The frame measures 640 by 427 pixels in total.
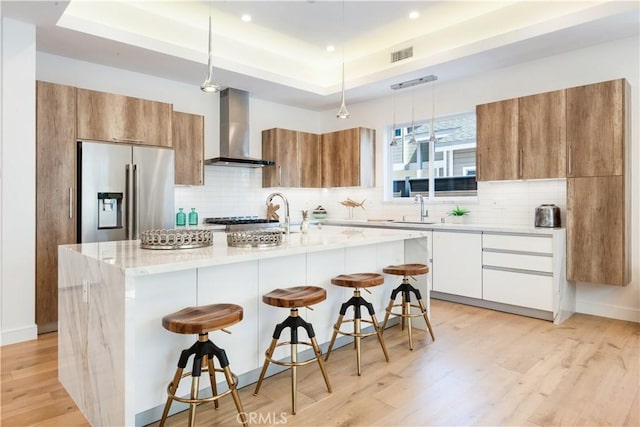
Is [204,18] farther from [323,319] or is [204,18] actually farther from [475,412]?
[475,412]

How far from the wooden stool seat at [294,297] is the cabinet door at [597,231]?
297cm

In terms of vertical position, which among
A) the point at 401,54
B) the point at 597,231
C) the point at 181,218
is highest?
the point at 401,54

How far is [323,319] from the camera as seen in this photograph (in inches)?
121

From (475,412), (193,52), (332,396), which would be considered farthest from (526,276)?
(193,52)

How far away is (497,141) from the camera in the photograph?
4.50 metres

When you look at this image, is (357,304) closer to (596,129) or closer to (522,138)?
(522,138)

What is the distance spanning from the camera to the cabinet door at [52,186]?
A: 365 cm

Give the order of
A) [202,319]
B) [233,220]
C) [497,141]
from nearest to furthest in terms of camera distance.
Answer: [202,319] → [497,141] → [233,220]

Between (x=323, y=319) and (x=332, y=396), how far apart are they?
74 cm

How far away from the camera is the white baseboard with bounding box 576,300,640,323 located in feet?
13.0

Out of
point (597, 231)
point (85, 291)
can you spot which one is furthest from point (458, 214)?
point (85, 291)

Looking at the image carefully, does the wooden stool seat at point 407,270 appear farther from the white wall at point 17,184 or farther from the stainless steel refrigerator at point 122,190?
the white wall at point 17,184

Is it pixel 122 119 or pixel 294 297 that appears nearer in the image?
pixel 294 297

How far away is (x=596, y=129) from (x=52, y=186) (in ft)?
17.1
